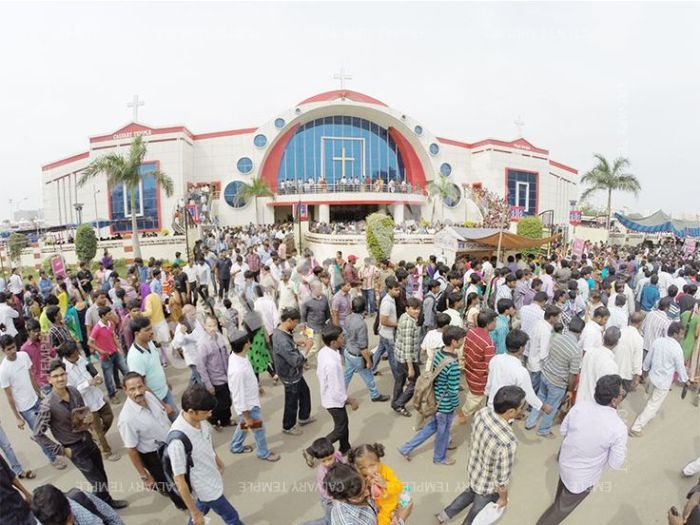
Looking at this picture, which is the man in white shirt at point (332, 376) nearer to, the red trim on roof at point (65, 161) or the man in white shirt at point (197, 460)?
the man in white shirt at point (197, 460)

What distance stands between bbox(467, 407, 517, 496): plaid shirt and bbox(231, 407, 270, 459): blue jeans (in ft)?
6.79

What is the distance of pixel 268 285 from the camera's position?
7160 millimetres

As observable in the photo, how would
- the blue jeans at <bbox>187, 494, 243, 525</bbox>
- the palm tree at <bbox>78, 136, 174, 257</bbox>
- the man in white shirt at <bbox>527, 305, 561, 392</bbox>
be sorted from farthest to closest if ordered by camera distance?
the palm tree at <bbox>78, 136, 174, 257</bbox>
the man in white shirt at <bbox>527, 305, 561, 392</bbox>
the blue jeans at <bbox>187, 494, 243, 525</bbox>

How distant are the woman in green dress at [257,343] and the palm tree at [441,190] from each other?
79.7ft

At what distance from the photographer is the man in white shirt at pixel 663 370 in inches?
173

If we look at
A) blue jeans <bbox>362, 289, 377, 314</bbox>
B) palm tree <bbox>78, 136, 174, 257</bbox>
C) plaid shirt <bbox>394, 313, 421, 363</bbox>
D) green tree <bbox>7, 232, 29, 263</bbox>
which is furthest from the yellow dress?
green tree <bbox>7, 232, 29, 263</bbox>

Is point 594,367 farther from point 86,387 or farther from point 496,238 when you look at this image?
point 496,238

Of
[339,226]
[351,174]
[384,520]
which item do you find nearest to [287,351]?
[384,520]

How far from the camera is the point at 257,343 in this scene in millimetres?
5168

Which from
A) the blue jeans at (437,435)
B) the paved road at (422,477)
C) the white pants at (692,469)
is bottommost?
the paved road at (422,477)

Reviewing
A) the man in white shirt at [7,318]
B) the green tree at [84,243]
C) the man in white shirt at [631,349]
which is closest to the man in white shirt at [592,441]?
the man in white shirt at [631,349]

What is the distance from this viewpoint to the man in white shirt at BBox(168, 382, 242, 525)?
2.47m

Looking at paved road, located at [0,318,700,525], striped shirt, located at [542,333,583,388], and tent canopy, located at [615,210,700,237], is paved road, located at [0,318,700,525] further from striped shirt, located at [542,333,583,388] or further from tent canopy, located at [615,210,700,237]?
tent canopy, located at [615,210,700,237]

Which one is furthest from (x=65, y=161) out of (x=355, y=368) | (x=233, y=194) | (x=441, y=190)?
(x=355, y=368)
